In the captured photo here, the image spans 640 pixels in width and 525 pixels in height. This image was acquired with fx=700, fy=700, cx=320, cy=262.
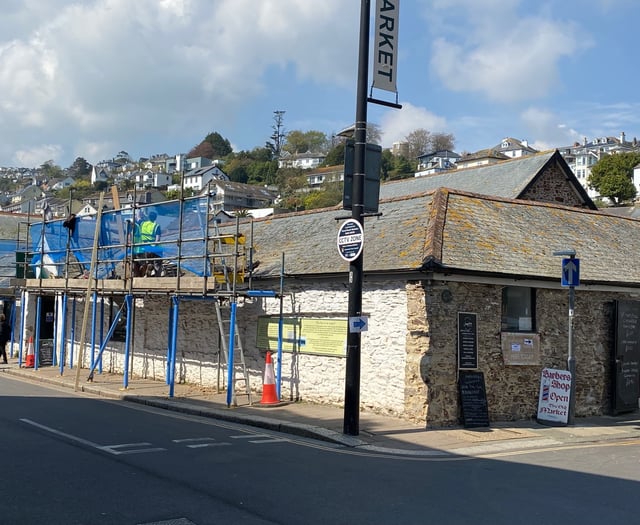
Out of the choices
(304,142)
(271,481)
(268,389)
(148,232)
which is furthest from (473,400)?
(304,142)

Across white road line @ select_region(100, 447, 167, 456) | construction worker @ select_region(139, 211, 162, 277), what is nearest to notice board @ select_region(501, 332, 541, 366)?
white road line @ select_region(100, 447, 167, 456)

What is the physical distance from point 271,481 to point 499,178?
2462cm

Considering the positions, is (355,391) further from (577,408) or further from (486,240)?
(577,408)

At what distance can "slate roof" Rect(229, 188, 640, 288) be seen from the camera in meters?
13.6

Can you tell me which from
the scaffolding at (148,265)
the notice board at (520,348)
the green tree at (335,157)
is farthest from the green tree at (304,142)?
the notice board at (520,348)

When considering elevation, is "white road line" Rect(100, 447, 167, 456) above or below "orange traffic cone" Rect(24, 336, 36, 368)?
above

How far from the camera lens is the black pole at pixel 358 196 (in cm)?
1171

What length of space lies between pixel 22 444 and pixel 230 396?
5478 millimetres

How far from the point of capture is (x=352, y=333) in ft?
38.4

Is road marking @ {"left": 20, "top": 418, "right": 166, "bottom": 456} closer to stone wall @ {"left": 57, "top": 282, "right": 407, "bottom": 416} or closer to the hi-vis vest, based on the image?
stone wall @ {"left": 57, "top": 282, "right": 407, "bottom": 416}

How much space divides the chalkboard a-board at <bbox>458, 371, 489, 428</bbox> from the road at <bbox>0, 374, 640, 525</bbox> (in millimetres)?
1867

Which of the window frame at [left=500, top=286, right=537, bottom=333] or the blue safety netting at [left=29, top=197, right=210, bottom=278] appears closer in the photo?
the window frame at [left=500, top=286, right=537, bottom=333]

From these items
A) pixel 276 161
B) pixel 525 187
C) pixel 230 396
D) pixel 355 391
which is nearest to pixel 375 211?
pixel 355 391

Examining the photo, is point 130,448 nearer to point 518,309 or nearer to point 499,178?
point 518,309
